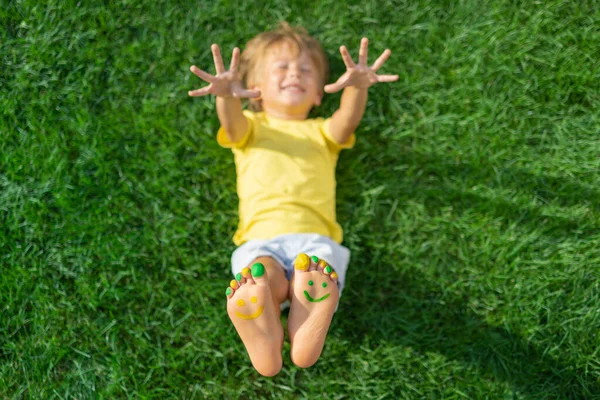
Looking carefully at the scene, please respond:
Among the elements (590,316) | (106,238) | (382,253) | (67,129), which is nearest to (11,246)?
(106,238)

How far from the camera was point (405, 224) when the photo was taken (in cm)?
306

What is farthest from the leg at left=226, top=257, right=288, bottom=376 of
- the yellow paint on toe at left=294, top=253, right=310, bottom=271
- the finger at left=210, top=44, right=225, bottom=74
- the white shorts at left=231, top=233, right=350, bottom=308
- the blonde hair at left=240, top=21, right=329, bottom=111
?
the blonde hair at left=240, top=21, right=329, bottom=111

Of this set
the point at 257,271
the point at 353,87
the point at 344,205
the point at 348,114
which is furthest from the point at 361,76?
the point at 257,271

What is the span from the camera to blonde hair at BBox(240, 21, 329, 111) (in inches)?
120

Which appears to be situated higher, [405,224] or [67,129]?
[67,129]

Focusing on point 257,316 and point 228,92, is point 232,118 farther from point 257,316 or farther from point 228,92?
point 257,316

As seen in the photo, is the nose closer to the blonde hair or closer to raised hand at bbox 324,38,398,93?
the blonde hair

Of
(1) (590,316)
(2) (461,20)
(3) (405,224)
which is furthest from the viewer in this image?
(2) (461,20)

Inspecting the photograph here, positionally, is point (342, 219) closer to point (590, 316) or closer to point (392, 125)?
point (392, 125)

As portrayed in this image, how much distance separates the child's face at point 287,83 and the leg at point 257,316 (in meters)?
1.02

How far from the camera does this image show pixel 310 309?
2330 millimetres

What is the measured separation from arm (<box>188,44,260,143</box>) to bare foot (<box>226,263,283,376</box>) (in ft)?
2.62

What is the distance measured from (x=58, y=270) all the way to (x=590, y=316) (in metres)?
2.83

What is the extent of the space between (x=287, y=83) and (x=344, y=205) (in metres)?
0.76
